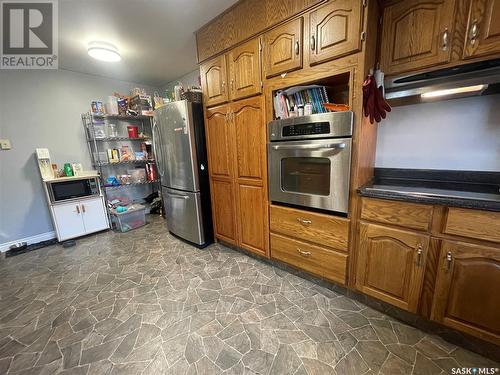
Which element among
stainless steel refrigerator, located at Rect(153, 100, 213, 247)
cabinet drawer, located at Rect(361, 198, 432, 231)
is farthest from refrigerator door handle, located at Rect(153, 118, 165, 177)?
cabinet drawer, located at Rect(361, 198, 432, 231)

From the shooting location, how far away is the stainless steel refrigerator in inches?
89.0

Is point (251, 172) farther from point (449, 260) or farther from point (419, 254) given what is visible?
point (449, 260)

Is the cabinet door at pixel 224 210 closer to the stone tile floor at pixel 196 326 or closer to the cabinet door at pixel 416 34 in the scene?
the stone tile floor at pixel 196 326

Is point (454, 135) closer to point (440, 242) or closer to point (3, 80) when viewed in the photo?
point (440, 242)

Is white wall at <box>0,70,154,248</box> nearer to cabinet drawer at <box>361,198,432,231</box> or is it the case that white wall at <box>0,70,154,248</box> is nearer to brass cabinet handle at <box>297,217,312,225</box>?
brass cabinet handle at <box>297,217,312,225</box>

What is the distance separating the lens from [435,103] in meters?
1.49

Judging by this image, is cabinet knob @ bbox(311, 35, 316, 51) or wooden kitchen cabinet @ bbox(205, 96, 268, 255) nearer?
cabinet knob @ bbox(311, 35, 316, 51)

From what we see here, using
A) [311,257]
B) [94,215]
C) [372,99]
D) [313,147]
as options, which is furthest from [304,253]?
[94,215]

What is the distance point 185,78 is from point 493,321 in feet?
14.4

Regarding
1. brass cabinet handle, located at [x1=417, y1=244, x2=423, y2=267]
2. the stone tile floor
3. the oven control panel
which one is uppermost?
the oven control panel

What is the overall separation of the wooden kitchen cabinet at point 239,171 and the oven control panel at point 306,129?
26 cm

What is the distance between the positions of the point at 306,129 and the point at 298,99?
1.12ft

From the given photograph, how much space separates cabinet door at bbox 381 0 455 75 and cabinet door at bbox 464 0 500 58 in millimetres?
85

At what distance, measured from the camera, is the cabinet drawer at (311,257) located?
1611mm
